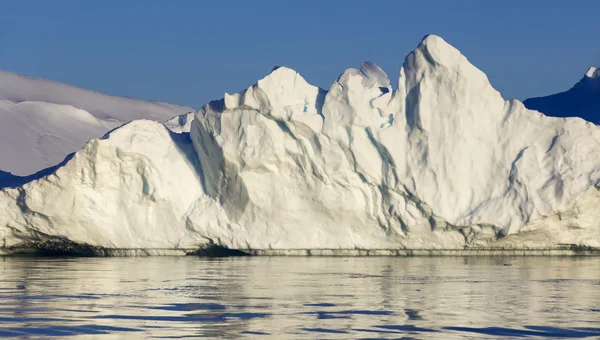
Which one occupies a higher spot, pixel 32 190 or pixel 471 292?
pixel 32 190

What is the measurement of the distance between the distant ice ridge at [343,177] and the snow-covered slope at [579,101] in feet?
33.4

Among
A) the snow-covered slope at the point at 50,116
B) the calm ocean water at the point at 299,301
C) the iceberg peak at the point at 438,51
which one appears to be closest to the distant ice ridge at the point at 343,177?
the iceberg peak at the point at 438,51

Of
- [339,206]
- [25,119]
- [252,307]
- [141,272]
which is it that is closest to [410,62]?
[339,206]

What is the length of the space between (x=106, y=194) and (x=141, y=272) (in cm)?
795

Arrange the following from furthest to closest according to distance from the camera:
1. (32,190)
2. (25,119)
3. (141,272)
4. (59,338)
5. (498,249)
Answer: (25,119), (498,249), (32,190), (141,272), (59,338)

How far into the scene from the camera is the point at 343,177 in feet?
91.8

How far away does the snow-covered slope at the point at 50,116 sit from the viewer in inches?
1674

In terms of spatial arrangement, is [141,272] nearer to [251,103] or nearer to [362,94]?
[251,103]

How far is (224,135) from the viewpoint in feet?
91.9

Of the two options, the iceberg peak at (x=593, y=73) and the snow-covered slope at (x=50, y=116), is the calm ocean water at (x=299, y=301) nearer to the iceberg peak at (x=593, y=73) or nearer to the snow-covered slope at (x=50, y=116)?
the iceberg peak at (x=593, y=73)

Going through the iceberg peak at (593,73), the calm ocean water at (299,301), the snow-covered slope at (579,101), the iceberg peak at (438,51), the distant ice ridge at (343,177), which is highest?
the iceberg peak at (593,73)

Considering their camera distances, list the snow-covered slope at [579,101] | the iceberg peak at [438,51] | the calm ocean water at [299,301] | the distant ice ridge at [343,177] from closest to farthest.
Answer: the calm ocean water at [299,301] < the distant ice ridge at [343,177] < the iceberg peak at [438,51] < the snow-covered slope at [579,101]

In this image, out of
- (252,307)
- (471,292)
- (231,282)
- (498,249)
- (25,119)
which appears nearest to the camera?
(252,307)

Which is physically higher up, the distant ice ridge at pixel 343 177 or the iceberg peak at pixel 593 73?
the iceberg peak at pixel 593 73
